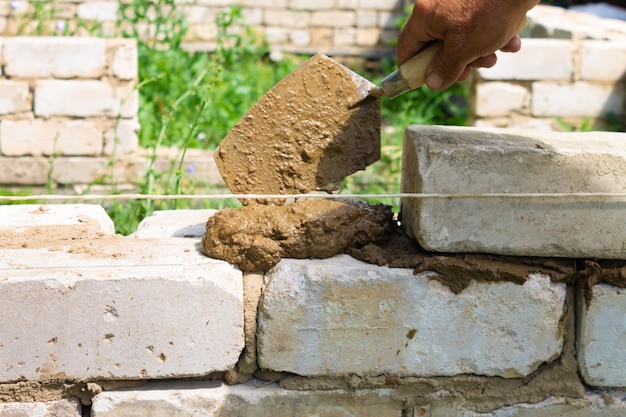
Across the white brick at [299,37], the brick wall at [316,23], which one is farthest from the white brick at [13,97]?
the white brick at [299,37]

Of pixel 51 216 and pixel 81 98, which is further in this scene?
Answer: pixel 81 98

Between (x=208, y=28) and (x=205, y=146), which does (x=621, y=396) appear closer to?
(x=205, y=146)

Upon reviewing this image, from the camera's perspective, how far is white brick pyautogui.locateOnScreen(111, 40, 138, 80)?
238 inches

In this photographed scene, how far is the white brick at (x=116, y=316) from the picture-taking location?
2377mm

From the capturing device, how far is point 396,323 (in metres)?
2.52

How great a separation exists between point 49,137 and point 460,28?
4.59 m

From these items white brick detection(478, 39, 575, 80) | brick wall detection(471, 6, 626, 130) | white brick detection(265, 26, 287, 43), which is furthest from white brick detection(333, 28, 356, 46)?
white brick detection(478, 39, 575, 80)

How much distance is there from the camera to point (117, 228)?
15.0 feet

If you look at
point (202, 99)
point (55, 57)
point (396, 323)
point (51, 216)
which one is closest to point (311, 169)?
point (396, 323)

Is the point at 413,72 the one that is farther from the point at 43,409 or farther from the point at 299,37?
the point at 299,37

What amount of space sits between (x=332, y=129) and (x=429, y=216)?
458 mm

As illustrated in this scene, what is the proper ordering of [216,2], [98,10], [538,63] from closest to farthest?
1. [538,63]
2. [98,10]
3. [216,2]

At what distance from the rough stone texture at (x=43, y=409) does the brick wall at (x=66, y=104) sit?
3679 millimetres

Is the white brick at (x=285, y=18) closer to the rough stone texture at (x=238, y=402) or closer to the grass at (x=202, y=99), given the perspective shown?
the grass at (x=202, y=99)
